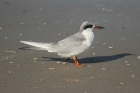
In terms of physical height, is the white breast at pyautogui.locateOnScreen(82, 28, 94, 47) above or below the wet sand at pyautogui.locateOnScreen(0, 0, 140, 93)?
above

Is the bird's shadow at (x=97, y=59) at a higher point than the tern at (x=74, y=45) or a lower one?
lower

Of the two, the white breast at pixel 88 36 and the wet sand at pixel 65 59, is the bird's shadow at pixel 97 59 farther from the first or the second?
the white breast at pixel 88 36

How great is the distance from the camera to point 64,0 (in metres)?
12.0

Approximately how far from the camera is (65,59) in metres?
8.23

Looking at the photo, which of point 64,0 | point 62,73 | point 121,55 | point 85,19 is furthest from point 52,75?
point 64,0

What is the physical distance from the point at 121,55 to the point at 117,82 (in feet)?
4.96

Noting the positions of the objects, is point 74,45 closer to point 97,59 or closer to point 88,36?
point 88,36

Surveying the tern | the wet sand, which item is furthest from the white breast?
the wet sand

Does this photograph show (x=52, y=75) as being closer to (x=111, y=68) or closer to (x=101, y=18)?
(x=111, y=68)

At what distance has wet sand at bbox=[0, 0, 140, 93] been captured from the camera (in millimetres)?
6668

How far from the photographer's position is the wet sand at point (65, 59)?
263 inches

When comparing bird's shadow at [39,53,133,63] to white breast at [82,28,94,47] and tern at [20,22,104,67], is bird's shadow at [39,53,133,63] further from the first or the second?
white breast at [82,28,94,47]

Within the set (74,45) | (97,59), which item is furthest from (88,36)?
(97,59)

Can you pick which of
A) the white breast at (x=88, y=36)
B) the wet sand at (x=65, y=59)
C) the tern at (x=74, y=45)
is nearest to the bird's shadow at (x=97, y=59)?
the wet sand at (x=65, y=59)
